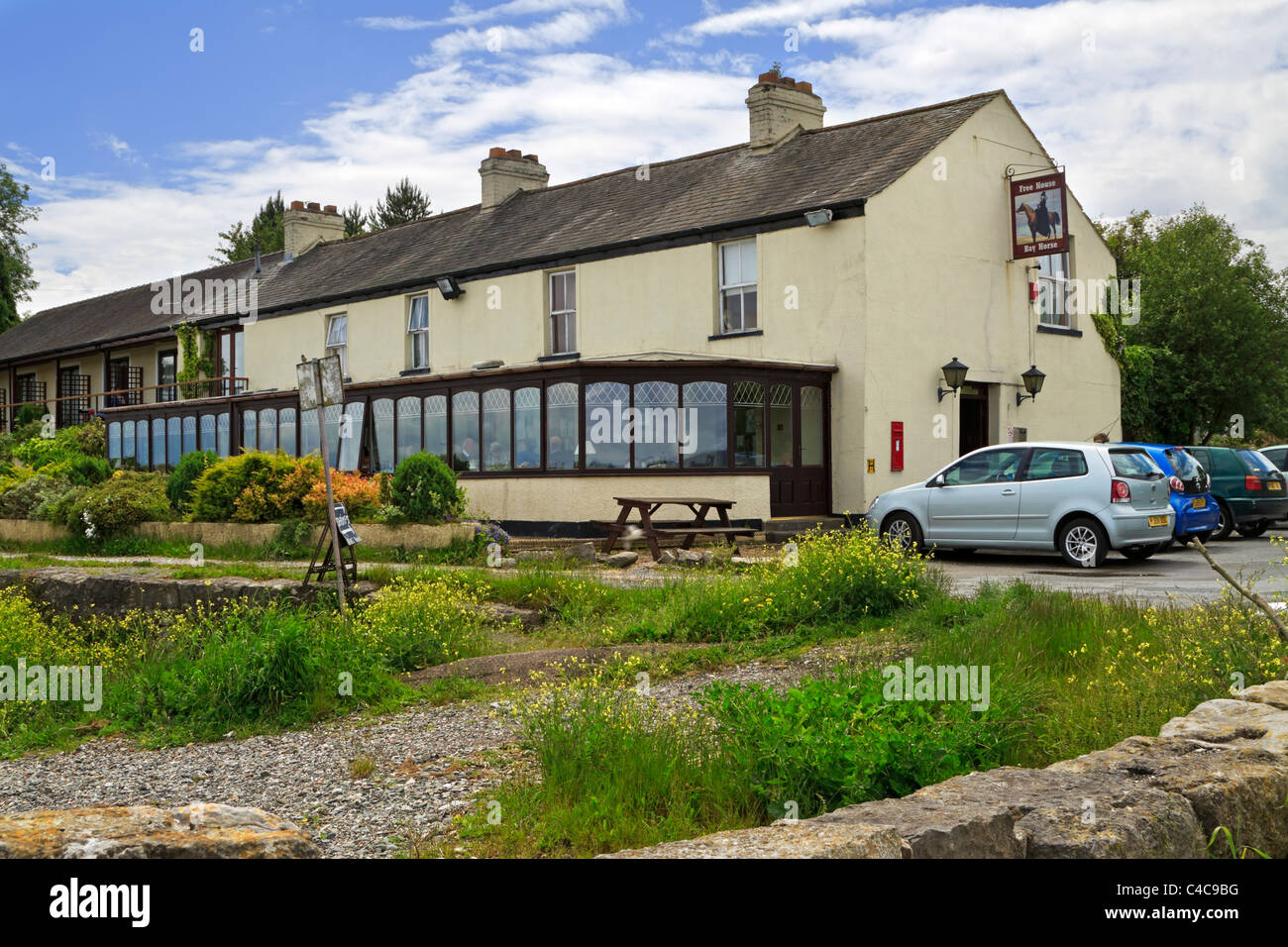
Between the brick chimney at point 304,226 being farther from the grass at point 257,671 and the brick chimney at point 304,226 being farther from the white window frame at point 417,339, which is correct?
the grass at point 257,671

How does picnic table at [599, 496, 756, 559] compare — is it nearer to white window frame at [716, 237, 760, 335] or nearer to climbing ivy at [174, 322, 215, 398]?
white window frame at [716, 237, 760, 335]

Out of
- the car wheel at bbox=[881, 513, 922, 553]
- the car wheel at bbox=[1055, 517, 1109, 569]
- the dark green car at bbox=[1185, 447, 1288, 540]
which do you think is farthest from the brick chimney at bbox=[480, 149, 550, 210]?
the car wheel at bbox=[1055, 517, 1109, 569]

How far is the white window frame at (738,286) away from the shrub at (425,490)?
694cm

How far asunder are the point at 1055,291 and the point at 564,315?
1088 centimetres

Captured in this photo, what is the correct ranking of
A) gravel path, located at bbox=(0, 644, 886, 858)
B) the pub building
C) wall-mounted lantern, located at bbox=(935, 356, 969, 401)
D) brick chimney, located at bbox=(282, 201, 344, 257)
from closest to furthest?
gravel path, located at bbox=(0, 644, 886, 858)
the pub building
wall-mounted lantern, located at bbox=(935, 356, 969, 401)
brick chimney, located at bbox=(282, 201, 344, 257)

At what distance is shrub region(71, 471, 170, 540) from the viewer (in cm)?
1967

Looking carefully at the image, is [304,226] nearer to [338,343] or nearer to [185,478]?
[338,343]

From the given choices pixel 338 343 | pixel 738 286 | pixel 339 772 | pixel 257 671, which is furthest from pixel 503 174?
pixel 339 772

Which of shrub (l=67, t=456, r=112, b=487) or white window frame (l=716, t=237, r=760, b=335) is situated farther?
shrub (l=67, t=456, r=112, b=487)

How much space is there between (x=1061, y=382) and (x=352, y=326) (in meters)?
17.4

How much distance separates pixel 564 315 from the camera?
2473cm

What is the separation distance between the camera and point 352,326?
29047mm

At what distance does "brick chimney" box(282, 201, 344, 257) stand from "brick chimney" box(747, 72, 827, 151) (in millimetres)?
17432
